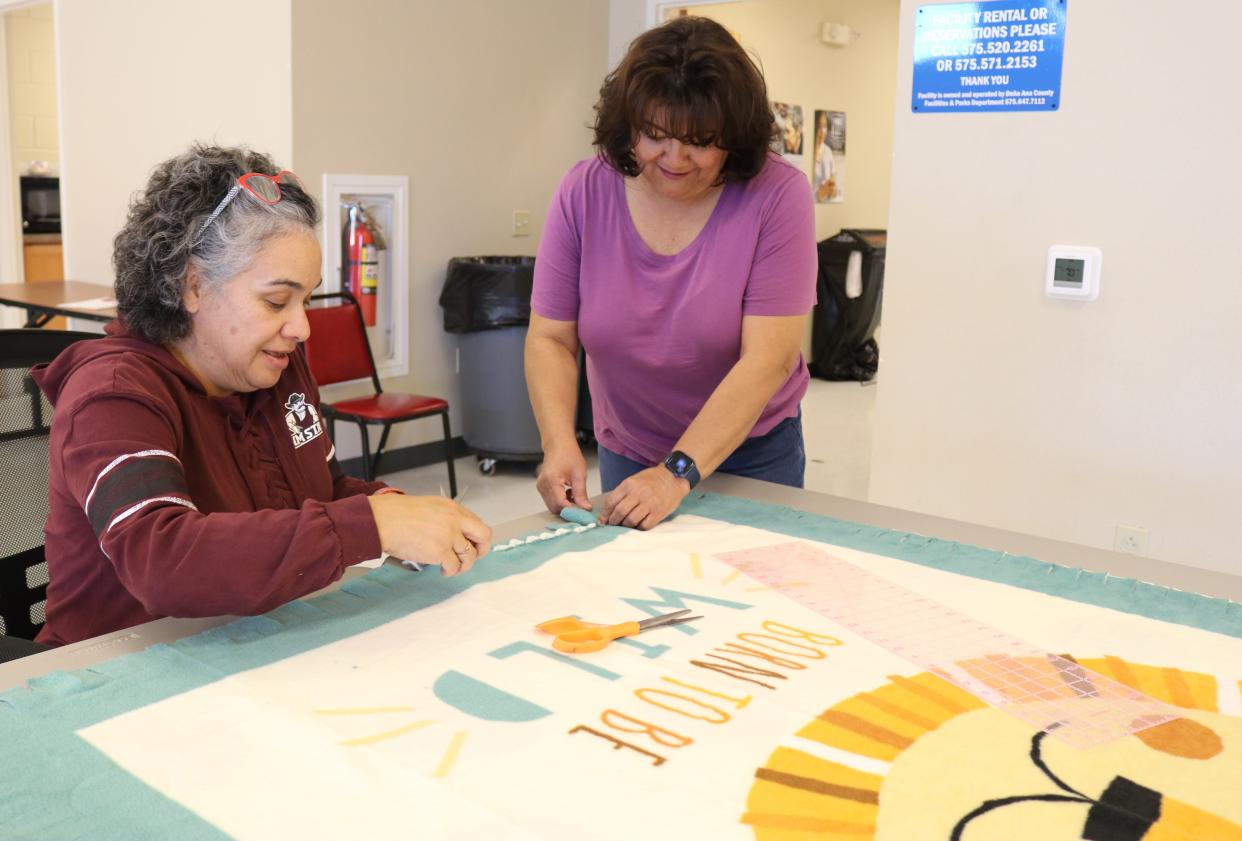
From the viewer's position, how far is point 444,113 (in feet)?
15.2

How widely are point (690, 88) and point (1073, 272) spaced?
1660 mm

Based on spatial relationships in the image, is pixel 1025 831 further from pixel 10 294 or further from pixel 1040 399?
pixel 10 294

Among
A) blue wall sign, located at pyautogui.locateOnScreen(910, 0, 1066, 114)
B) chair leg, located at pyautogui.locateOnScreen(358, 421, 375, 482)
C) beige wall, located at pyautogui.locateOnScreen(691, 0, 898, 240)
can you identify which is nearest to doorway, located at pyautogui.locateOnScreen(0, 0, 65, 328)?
chair leg, located at pyautogui.locateOnScreen(358, 421, 375, 482)

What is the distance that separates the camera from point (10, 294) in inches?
180

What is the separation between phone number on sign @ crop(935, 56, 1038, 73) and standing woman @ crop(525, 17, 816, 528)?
140cm

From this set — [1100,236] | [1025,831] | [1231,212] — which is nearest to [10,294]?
[1100,236]

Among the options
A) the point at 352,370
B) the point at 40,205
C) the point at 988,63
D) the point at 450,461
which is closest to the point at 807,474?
the point at 450,461

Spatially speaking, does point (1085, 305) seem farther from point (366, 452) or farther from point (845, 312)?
point (845, 312)

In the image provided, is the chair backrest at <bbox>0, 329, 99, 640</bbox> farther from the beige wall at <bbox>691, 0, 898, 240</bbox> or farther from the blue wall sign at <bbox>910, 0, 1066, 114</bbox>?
the beige wall at <bbox>691, 0, 898, 240</bbox>

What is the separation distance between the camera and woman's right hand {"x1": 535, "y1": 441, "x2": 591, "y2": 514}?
62.7 inches

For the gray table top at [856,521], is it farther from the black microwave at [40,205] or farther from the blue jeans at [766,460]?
the black microwave at [40,205]

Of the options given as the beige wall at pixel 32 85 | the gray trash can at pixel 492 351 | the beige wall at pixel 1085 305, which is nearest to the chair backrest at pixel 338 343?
the gray trash can at pixel 492 351

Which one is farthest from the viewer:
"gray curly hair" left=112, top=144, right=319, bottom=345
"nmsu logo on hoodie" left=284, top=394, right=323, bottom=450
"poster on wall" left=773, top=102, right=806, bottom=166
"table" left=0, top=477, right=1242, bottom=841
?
"poster on wall" left=773, top=102, right=806, bottom=166

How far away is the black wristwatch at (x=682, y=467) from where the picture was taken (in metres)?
1.62
